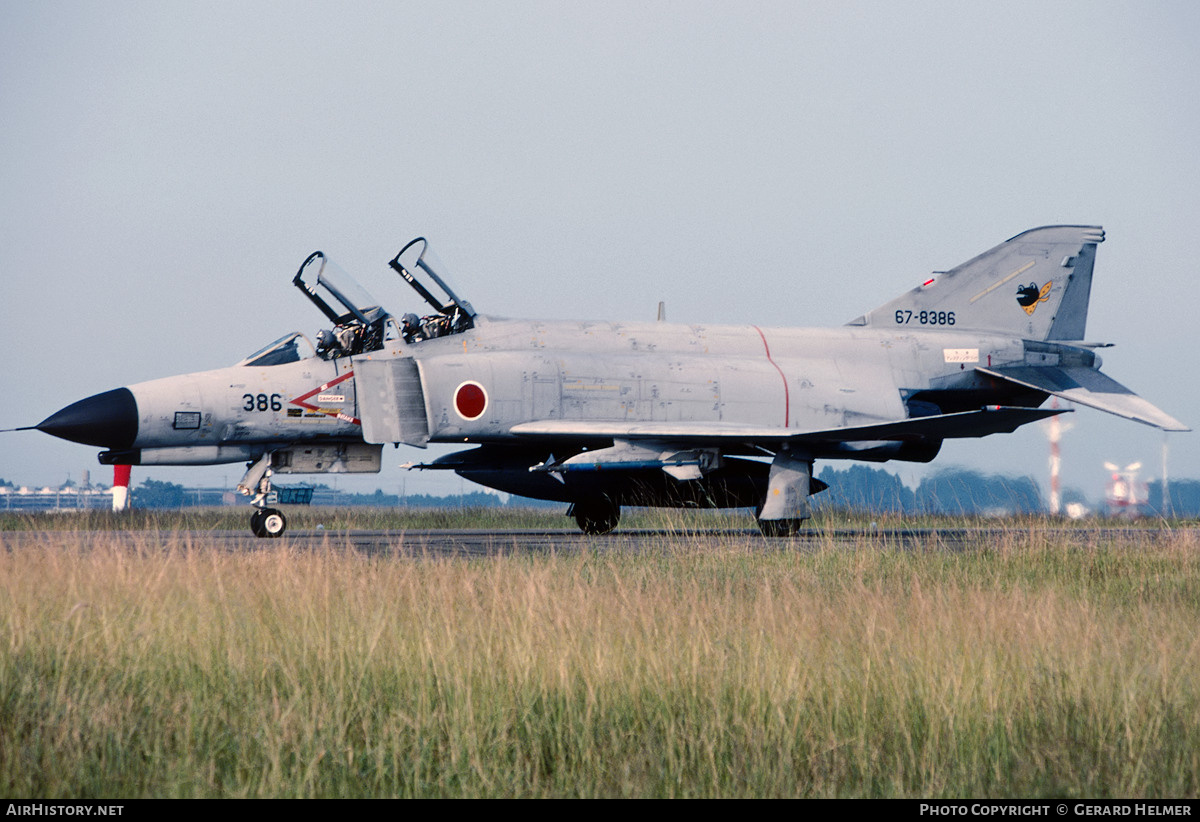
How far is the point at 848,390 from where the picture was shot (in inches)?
642

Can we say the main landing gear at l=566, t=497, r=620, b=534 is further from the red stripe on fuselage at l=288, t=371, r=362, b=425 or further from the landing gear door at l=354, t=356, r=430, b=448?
the red stripe on fuselage at l=288, t=371, r=362, b=425

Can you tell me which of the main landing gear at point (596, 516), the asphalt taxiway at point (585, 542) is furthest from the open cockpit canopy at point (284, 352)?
the main landing gear at point (596, 516)

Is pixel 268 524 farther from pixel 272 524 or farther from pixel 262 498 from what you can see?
pixel 262 498

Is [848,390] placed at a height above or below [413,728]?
above

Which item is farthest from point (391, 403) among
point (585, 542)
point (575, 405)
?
point (585, 542)

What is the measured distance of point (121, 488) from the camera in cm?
2817

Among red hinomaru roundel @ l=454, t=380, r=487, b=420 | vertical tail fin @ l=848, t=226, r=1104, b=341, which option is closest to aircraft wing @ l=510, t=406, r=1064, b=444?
red hinomaru roundel @ l=454, t=380, r=487, b=420

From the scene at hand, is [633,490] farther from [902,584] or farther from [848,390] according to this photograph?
[902,584]

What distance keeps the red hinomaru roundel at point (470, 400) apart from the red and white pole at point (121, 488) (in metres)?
16.2

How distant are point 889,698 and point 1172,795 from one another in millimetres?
1095

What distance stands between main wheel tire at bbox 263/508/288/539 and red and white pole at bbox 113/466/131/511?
15468 millimetres

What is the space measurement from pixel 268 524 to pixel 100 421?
2.30 m

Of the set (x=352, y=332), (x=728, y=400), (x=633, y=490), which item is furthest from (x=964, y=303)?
(x=352, y=332)

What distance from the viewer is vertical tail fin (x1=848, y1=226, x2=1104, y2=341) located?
18.3 metres
